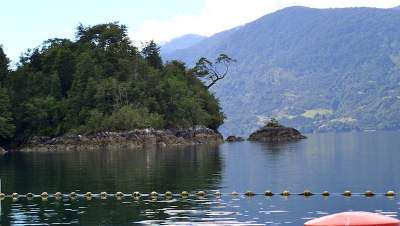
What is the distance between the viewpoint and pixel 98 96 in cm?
17988

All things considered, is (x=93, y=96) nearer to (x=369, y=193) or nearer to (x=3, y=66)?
(x=3, y=66)

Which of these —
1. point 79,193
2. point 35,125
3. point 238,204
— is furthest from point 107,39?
point 238,204

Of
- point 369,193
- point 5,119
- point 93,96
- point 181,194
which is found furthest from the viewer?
point 93,96

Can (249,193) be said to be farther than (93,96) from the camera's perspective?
No

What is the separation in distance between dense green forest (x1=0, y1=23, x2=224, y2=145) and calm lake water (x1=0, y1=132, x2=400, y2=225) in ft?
180

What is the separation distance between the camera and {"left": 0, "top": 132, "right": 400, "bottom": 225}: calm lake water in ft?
178

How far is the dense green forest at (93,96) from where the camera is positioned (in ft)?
582

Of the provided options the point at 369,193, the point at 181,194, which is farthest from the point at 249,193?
the point at 369,193

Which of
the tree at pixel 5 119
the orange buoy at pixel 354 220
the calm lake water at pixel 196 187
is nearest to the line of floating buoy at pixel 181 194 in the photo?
the calm lake water at pixel 196 187

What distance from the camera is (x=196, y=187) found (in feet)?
242

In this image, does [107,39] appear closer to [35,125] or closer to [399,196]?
[35,125]

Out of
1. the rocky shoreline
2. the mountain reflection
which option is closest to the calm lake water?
the mountain reflection

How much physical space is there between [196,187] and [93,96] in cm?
11142

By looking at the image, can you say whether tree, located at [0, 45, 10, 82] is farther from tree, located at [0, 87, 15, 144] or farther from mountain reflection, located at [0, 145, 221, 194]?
mountain reflection, located at [0, 145, 221, 194]
